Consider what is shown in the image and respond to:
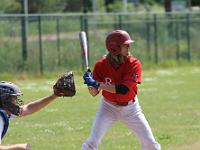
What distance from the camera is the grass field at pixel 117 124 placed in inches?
489

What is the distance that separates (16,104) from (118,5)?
62.7m

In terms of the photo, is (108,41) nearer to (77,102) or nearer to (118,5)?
(77,102)

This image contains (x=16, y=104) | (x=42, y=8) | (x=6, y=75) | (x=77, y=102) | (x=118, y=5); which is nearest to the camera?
(x=16, y=104)

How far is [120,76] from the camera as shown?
930cm

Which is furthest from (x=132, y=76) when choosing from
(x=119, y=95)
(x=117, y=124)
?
(x=117, y=124)

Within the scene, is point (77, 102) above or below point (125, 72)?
below

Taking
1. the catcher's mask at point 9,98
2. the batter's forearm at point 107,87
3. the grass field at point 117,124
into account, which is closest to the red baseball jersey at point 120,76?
the batter's forearm at point 107,87

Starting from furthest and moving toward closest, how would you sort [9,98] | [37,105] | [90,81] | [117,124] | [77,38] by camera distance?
[77,38] < [117,124] < [90,81] < [37,105] < [9,98]

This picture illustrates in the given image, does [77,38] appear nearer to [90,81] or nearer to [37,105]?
[90,81]

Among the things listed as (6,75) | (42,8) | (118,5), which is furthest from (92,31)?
(118,5)

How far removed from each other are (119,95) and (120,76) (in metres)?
0.26

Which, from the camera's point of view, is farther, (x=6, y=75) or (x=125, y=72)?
(x=6, y=75)

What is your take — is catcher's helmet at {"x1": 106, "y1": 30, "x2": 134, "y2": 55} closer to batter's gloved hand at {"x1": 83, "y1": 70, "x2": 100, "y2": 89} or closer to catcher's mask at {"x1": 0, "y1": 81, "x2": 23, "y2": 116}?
batter's gloved hand at {"x1": 83, "y1": 70, "x2": 100, "y2": 89}

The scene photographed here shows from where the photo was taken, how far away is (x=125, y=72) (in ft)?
30.4
